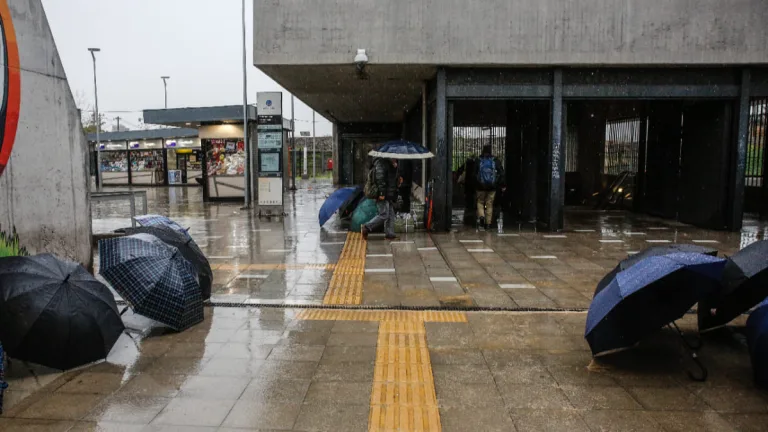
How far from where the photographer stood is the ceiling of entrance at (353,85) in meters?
11.9

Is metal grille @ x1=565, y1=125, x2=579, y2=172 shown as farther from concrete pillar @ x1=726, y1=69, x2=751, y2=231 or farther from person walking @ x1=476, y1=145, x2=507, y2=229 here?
person walking @ x1=476, y1=145, x2=507, y2=229

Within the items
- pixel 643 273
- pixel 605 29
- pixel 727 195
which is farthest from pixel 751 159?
pixel 643 273

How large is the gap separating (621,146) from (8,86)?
53.2 ft

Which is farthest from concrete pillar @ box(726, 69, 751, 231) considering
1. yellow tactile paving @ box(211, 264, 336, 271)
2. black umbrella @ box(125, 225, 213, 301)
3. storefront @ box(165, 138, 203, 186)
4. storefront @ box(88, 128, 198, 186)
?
storefront @ box(165, 138, 203, 186)

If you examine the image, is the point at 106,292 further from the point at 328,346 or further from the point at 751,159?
the point at 751,159

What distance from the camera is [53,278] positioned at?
13.8 ft

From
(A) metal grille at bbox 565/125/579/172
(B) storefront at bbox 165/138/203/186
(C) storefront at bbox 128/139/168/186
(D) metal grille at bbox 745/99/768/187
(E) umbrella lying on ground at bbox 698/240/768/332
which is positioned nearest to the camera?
(E) umbrella lying on ground at bbox 698/240/768/332

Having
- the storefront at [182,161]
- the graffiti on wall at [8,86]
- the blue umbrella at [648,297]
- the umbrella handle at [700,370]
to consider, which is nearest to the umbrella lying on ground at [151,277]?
the graffiti on wall at [8,86]

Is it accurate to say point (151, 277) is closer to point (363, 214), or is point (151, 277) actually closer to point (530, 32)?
point (363, 214)

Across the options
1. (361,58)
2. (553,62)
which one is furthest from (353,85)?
(553,62)

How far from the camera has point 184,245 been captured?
19.3 ft

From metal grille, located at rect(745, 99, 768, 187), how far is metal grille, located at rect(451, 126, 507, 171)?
6.46 meters

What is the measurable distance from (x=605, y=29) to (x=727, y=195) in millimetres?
4505

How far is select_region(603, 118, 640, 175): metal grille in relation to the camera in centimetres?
1664
